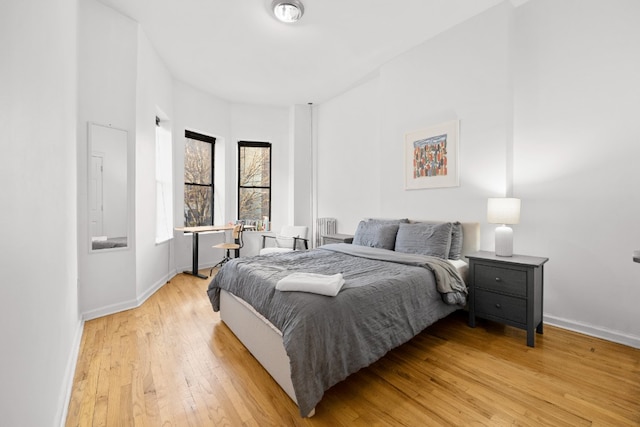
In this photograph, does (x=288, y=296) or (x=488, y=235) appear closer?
(x=288, y=296)

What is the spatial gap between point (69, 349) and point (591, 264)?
4.41 m

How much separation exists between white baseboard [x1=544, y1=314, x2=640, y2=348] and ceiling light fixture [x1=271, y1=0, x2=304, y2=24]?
Answer: 403cm

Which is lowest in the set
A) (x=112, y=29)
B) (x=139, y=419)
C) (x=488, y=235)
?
(x=139, y=419)

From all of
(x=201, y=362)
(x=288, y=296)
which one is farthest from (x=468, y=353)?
(x=201, y=362)

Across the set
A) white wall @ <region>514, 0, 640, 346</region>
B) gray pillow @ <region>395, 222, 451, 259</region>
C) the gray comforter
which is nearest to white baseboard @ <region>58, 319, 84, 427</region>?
the gray comforter

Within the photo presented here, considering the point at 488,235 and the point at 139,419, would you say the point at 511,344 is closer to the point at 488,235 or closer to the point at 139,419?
the point at 488,235

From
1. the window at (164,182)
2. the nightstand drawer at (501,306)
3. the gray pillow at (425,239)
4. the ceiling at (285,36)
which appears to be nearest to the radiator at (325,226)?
the gray pillow at (425,239)

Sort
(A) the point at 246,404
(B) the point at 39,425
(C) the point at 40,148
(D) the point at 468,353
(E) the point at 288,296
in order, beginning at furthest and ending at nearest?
(D) the point at 468,353 < (E) the point at 288,296 < (A) the point at 246,404 < (C) the point at 40,148 < (B) the point at 39,425

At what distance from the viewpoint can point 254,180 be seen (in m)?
5.85

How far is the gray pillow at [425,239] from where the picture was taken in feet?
9.70

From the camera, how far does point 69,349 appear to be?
6.67 feet

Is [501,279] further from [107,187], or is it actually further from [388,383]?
[107,187]

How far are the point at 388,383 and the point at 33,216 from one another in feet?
7.20

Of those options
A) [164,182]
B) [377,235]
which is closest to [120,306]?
[164,182]
